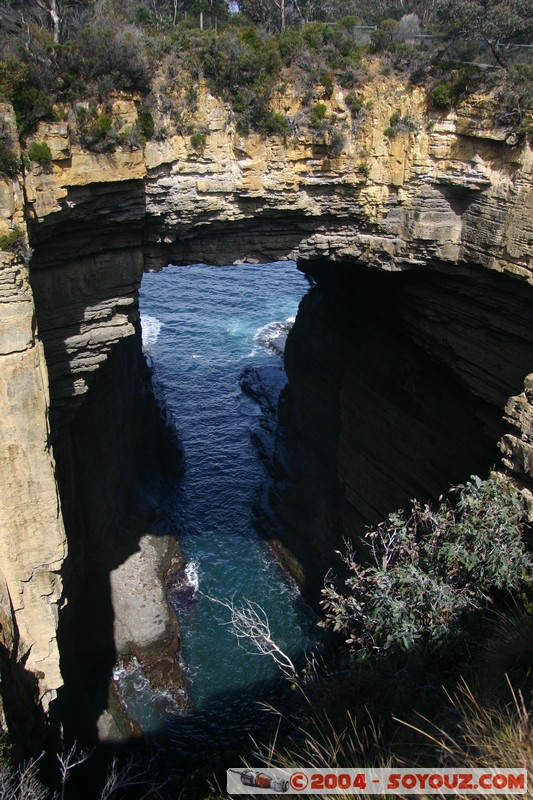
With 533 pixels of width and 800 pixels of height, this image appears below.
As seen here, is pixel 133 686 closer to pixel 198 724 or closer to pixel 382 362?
pixel 198 724

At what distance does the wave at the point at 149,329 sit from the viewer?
38938 mm

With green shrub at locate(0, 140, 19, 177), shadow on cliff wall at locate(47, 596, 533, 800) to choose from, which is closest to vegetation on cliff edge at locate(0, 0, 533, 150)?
green shrub at locate(0, 140, 19, 177)

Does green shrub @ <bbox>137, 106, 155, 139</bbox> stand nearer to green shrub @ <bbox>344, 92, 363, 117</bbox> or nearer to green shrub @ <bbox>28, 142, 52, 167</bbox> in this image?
green shrub @ <bbox>28, 142, 52, 167</bbox>

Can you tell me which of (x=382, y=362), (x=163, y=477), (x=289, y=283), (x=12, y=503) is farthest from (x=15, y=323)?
(x=289, y=283)

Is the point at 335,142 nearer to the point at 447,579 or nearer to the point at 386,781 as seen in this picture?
the point at 447,579

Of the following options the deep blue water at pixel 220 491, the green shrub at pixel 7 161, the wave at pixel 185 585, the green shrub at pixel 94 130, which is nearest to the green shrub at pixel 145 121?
the green shrub at pixel 94 130

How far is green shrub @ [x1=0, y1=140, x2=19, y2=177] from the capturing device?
10078 mm

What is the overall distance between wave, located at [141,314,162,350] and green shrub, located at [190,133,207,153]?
24.5m

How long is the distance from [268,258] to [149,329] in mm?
25726

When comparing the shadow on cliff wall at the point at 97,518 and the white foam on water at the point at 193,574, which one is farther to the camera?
the white foam on water at the point at 193,574

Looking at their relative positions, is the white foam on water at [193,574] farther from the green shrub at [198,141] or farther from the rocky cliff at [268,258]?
the green shrub at [198,141]

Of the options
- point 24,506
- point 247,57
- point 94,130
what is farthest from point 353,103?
point 24,506

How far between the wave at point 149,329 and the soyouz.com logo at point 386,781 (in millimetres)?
32209

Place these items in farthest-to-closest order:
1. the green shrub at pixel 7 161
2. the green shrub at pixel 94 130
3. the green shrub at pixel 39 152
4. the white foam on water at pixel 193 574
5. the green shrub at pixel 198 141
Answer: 1. the white foam on water at pixel 193 574
2. the green shrub at pixel 198 141
3. the green shrub at pixel 94 130
4. the green shrub at pixel 39 152
5. the green shrub at pixel 7 161
